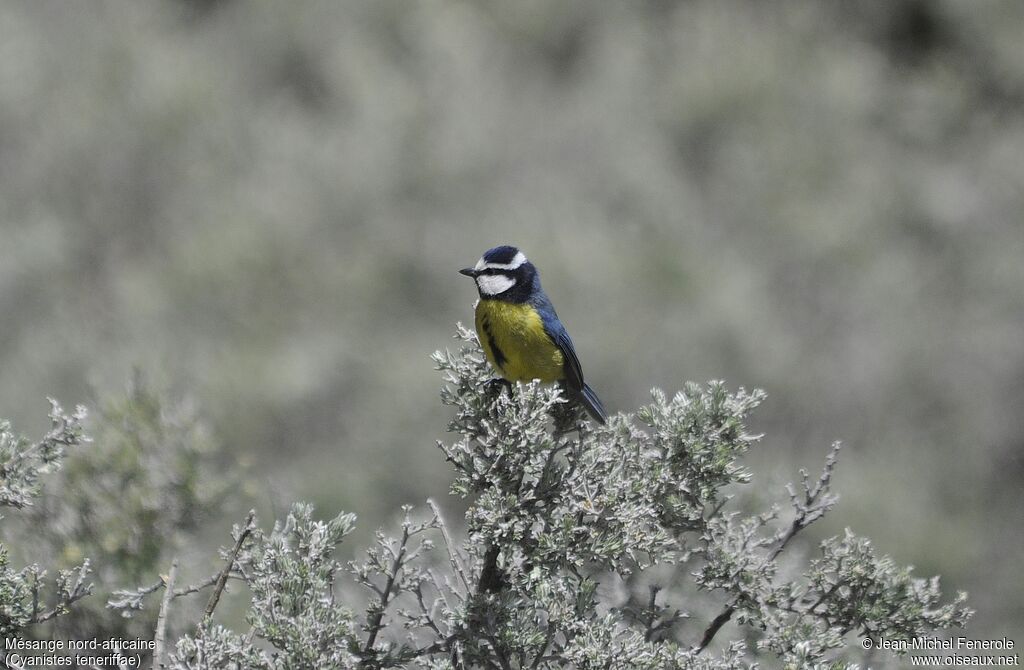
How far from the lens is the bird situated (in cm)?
386

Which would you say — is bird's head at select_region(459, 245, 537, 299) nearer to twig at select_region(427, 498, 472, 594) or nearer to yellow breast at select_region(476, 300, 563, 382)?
yellow breast at select_region(476, 300, 563, 382)

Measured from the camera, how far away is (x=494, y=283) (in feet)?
13.8

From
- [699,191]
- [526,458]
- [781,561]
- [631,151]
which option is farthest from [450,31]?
[526,458]

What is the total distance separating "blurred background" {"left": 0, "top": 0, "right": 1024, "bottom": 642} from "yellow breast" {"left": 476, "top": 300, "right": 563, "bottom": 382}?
604cm

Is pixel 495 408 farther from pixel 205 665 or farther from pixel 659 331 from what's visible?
pixel 659 331

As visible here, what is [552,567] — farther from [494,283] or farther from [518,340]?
[494,283]

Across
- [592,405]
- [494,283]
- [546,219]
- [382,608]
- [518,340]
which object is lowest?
[382,608]

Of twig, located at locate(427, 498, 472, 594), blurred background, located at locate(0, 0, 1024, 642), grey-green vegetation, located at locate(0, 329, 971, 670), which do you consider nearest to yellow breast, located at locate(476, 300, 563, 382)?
grey-green vegetation, located at locate(0, 329, 971, 670)

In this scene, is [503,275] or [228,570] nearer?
[228,570]

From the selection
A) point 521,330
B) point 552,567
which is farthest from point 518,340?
point 552,567

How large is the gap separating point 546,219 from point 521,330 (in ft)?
33.0

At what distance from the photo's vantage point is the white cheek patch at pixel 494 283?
418cm

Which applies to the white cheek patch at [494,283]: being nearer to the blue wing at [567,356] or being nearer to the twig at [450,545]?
the blue wing at [567,356]

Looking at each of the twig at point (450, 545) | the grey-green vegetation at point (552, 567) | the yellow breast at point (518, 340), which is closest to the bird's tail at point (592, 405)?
the yellow breast at point (518, 340)
